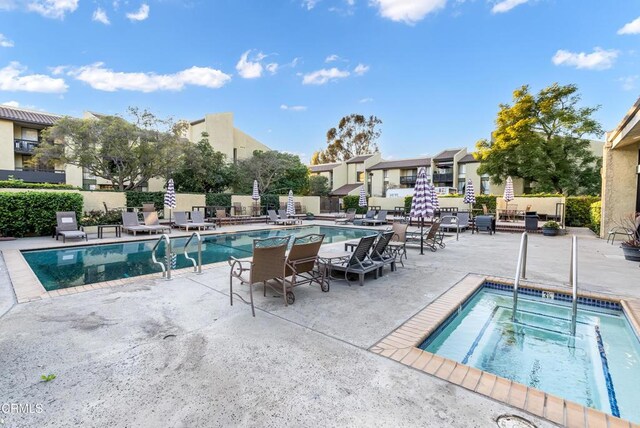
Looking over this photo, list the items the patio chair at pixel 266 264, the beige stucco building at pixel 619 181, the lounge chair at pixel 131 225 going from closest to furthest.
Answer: the patio chair at pixel 266 264
the beige stucco building at pixel 619 181
the lounge chair at pixel 131 225

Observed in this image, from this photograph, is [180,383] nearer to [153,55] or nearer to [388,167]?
[153,55]

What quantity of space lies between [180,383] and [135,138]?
19.3m

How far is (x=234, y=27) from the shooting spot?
16.5m

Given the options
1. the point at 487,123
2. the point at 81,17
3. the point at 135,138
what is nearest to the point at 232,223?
the point at 135,138

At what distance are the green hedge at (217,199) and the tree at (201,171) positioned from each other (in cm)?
244

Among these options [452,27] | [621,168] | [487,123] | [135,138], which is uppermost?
[452,27]

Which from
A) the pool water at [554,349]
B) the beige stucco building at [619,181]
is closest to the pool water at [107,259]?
the pool water at [554,349]

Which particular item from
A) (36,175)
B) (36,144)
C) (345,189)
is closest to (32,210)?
(36,175)

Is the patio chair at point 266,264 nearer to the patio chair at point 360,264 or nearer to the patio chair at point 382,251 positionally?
→ the patio chair at point 360,264

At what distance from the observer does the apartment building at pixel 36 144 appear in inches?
939

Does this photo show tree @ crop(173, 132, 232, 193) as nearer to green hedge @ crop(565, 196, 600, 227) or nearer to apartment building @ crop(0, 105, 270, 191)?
apartment building @ crop(0, 105, 270, 191)

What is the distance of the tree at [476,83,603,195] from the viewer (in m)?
24.4

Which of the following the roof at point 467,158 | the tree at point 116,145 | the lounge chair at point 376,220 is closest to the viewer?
the tree at point 116,145

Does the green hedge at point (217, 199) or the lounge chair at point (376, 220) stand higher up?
the green hedge at point (217, 199)
